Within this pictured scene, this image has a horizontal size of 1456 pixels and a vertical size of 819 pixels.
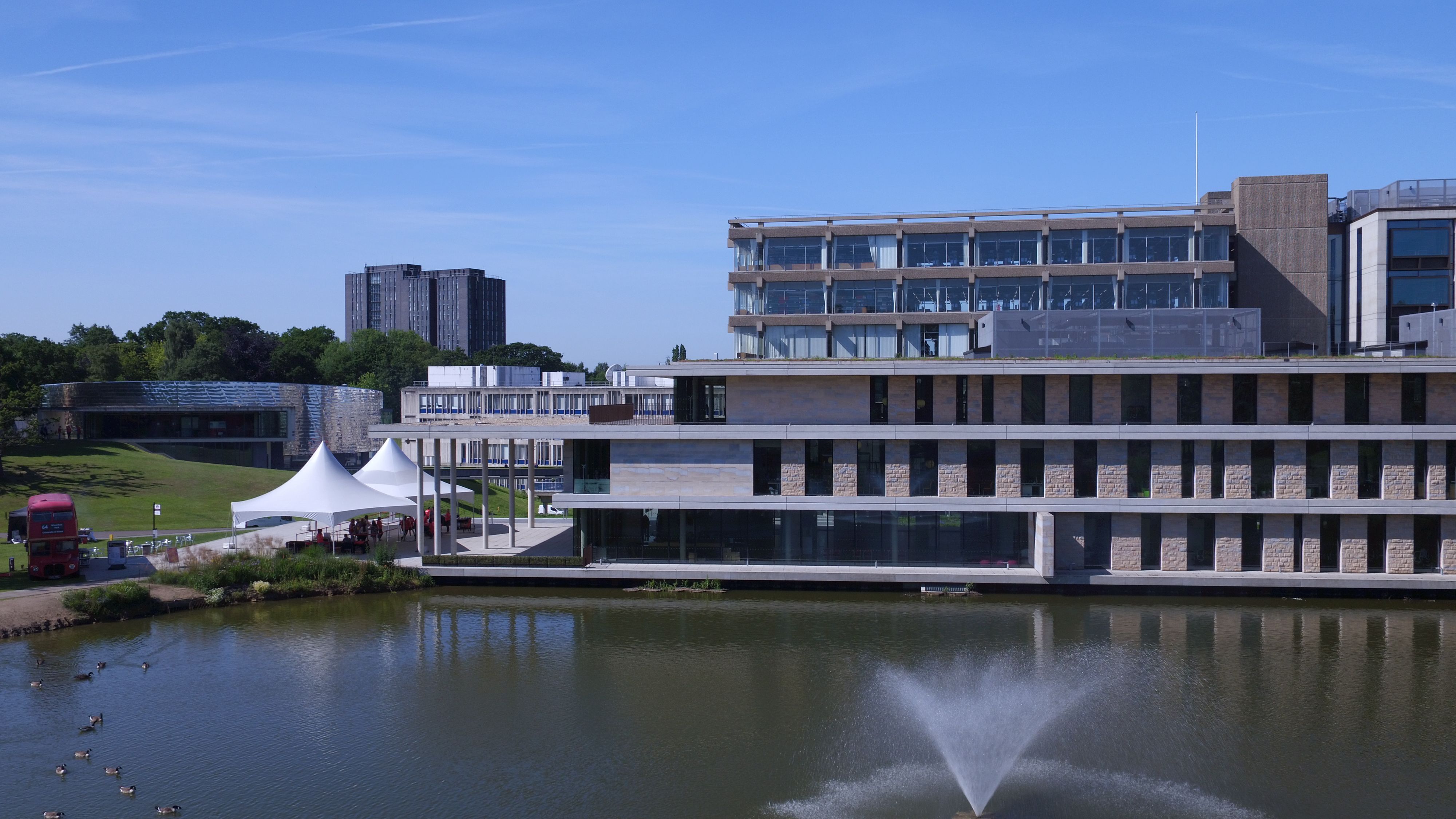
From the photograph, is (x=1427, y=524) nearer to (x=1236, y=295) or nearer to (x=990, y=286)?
(x=1236, y=295)

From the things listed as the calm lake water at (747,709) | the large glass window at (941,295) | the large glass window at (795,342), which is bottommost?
the calm lake water at (747,709)

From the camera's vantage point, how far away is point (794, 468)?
44594 millimetres

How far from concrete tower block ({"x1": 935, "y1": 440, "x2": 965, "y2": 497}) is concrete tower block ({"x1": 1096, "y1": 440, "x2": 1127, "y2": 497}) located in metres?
Result: 5.35

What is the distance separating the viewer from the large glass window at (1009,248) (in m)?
54.0

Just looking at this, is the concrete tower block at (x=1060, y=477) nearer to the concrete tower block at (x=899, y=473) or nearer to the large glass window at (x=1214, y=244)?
the concrete tower block at (x=899, y=473)

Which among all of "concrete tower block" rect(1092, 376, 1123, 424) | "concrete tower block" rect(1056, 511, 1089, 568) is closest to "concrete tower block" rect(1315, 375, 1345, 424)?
"concrete tower block" rect(1092, 376, 1123, 424)

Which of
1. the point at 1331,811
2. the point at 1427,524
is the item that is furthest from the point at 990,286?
the point at 1331,811

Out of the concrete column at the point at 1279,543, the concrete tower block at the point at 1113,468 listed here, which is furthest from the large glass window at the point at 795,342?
the concrete column at the point at 1279,543

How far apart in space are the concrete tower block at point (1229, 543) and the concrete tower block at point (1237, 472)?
0.92 metres

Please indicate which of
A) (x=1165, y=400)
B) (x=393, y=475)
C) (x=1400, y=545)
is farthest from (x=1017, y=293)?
(x=393, y=475)

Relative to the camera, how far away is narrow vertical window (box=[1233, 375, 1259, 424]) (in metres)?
43.3

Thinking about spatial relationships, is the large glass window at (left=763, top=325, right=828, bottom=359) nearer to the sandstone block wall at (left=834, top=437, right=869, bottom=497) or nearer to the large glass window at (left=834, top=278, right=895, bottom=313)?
the large glass window at (left=834, top=278, right=895, bottom=313)

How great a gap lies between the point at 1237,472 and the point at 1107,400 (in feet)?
18.8

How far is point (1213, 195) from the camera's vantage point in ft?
192
